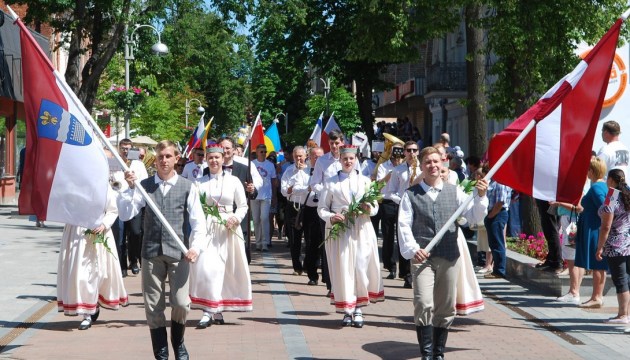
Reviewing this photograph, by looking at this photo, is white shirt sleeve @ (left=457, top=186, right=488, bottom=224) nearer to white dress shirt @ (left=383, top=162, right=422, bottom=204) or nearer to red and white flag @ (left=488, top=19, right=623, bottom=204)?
red and white flag @ (left=488, top=19, right=623, bottom=204)

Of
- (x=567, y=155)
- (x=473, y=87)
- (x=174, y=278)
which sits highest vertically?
(x=473, y=87)

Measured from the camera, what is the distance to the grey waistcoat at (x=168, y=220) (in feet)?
29.5

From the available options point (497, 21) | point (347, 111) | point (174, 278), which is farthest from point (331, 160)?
point (347, 111)

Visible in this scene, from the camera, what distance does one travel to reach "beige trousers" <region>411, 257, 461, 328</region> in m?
9.16

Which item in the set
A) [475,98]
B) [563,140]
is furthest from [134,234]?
[475,98]

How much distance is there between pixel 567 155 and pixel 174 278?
3.59 meters

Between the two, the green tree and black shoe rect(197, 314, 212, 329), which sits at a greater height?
the green tree

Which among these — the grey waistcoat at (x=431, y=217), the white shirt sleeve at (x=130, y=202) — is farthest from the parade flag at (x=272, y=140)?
the grey waistcoat at (x=431, y=217)

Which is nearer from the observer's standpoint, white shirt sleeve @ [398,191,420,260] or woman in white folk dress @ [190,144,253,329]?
white shirt sleeve @ [398,191,420,260]

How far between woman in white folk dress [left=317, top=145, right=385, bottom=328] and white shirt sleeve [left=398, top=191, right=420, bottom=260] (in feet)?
7.72

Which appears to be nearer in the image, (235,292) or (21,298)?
(235,292)

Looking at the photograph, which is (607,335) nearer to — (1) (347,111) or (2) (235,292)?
(2) (235,292)

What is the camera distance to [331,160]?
1353cm

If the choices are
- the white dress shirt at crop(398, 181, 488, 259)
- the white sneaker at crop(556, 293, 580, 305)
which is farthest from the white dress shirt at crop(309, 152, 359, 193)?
the white dress shirt at crop(398, 181, 488, 259)
